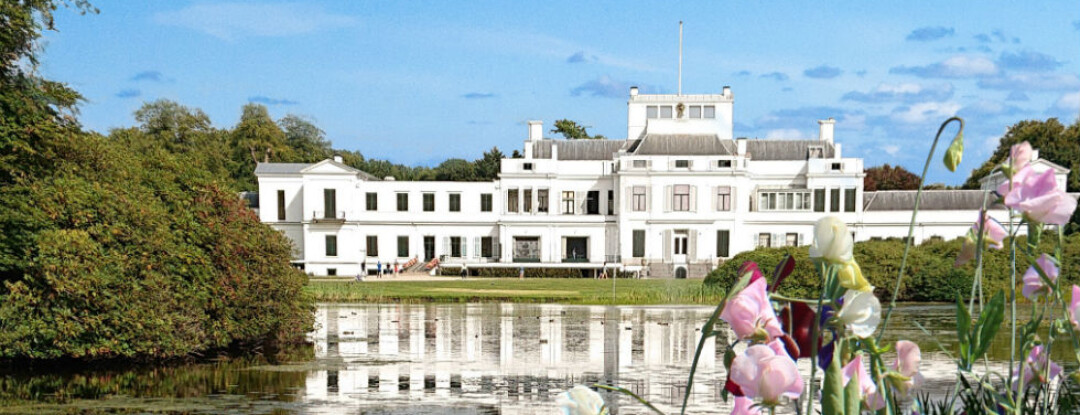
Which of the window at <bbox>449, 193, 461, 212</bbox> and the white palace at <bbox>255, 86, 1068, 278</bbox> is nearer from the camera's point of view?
the white palace at <bbox>255, 86, 1068, 278</bbox>

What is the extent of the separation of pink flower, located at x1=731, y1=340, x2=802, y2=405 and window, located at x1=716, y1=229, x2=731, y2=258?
4808 centimetres

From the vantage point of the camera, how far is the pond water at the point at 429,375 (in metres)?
10.2

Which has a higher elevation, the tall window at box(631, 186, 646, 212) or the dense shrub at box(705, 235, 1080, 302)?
the tall window at box(631, 186, 646, 212)

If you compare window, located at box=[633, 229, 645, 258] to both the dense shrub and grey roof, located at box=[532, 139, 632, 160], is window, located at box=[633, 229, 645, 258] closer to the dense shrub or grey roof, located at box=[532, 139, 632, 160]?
grey roof, located at box=[532, 139, 632, 160]

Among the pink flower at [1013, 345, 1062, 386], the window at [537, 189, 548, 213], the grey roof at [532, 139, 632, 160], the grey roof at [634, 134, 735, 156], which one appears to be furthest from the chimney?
the pink flower at [1013, 345, 1062, 386]

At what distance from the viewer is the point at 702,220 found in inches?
1934

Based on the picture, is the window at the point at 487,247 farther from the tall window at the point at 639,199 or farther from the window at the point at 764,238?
the window at the point at 764,238

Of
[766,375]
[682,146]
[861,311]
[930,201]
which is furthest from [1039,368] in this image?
[930,201]

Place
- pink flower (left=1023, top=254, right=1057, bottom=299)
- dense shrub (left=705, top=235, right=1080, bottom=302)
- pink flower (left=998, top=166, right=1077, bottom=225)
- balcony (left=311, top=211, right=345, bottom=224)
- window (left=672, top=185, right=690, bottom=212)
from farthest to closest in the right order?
balcony (left=311, top=211, right=345, bottom=224), window (left=672, top=185, right=690, bottom=212), dense shrub (left=705, top=235, right=1080, bottom=302), pink flower (left=1023, top=254, right=1057, bottom=299), pink flower (left=998, top=166, right=1077, bottom=225)

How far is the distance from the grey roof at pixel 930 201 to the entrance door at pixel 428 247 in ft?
78.4

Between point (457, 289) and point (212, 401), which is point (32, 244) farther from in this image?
point (457, 289)

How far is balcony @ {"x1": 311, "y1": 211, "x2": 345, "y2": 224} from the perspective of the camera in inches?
1978

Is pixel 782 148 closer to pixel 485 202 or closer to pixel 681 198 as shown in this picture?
pixel 681 198

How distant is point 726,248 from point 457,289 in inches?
818
